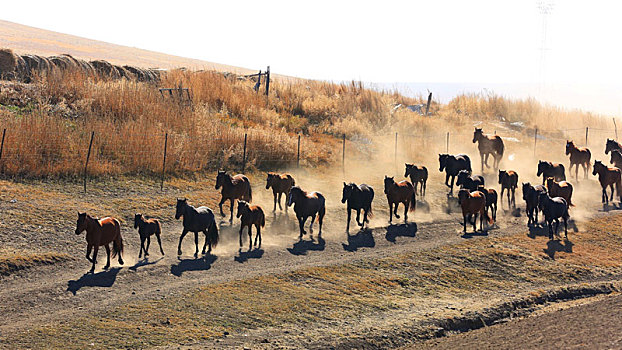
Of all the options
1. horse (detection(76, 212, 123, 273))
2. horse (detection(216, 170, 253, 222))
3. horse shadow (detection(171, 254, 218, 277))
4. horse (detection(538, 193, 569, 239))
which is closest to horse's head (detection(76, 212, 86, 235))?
horse (detection(76, 212, 123, 273))

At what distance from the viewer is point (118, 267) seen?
1728 centimetres

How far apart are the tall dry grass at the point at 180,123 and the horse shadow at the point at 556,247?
45.8 feet

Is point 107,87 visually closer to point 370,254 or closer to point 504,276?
point 370,254

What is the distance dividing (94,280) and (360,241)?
9.37 metres

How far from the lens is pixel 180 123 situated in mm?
33219

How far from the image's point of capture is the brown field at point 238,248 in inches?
566

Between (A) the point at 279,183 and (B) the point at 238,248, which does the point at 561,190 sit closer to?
(A) the point at 279,183

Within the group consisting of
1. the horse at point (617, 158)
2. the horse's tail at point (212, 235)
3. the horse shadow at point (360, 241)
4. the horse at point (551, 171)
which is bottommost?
the horse shadow at point (360, 241)

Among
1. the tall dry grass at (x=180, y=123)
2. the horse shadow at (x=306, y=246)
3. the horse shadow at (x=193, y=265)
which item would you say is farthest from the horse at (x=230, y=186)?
the tall dry grass at (x=180, y=123)

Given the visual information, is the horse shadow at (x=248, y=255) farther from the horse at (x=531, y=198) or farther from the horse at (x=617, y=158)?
the horse at (x=617, y=158)

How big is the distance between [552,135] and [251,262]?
38.1 m

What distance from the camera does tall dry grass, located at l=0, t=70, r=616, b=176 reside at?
26500 millimetres

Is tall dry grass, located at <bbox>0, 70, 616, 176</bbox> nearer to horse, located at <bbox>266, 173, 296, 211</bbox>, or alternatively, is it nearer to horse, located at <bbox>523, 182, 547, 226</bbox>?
horse, located at <bbox>266, 173, 296, 211</bbox>

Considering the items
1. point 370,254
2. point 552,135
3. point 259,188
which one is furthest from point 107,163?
point 552,135
